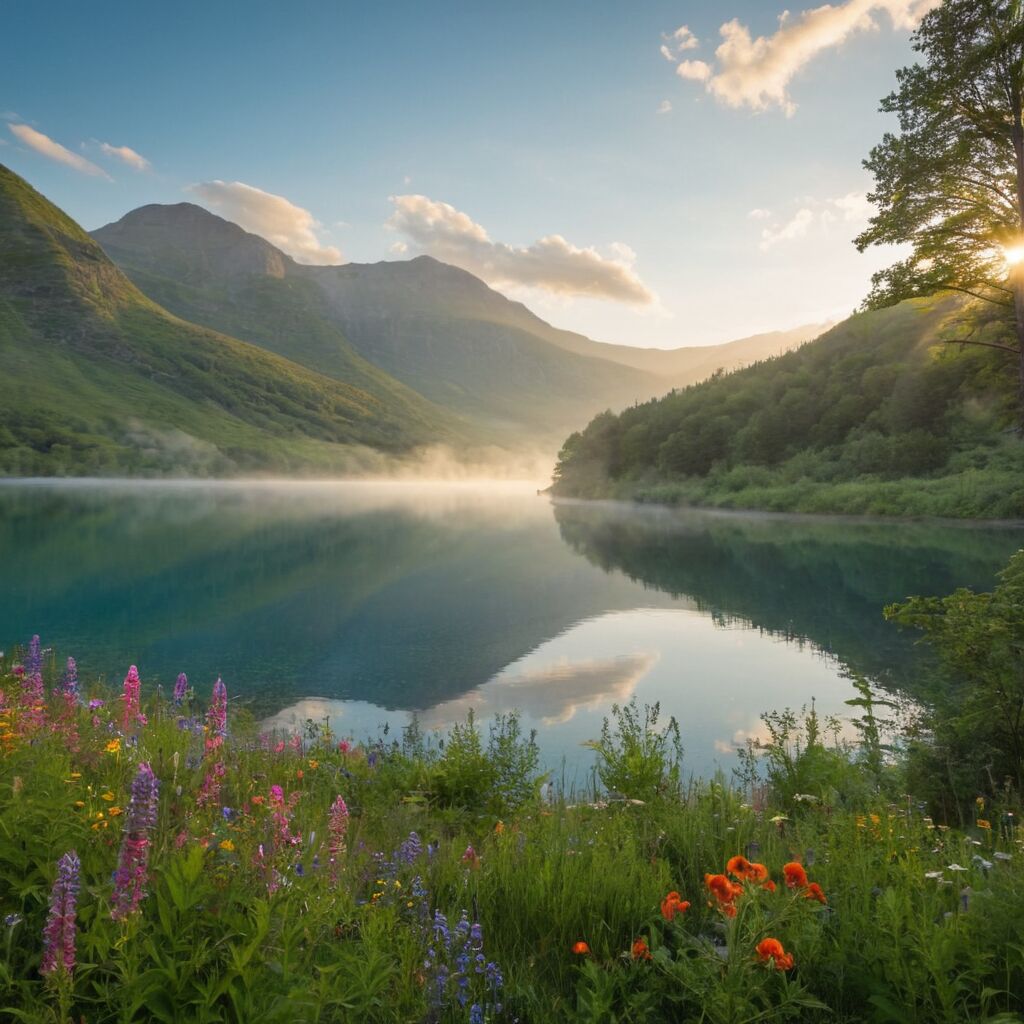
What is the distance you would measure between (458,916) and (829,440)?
91383 mm

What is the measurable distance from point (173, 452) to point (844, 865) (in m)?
216

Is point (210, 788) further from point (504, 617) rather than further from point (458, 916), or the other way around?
point (504, 617)

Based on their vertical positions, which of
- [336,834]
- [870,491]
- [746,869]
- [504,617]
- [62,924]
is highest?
[870,491]

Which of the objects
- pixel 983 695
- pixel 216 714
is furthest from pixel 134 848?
pixel 983 695

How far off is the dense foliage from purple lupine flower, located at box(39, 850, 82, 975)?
0.01 m

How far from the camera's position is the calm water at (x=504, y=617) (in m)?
15.9

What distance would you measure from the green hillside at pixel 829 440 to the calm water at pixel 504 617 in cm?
1016

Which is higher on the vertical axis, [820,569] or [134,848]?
[820,569]

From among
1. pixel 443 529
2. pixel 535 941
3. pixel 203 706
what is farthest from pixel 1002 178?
pixel 443 529

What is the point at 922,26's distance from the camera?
1420cm

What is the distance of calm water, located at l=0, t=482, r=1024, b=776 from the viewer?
15883 millimetres

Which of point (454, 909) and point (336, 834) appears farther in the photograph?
point (336, 834)

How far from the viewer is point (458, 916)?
425 cm

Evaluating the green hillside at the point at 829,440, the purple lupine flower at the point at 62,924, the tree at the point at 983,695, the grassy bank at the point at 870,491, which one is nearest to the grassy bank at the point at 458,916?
the purple lupine flower at the point at 62,924
